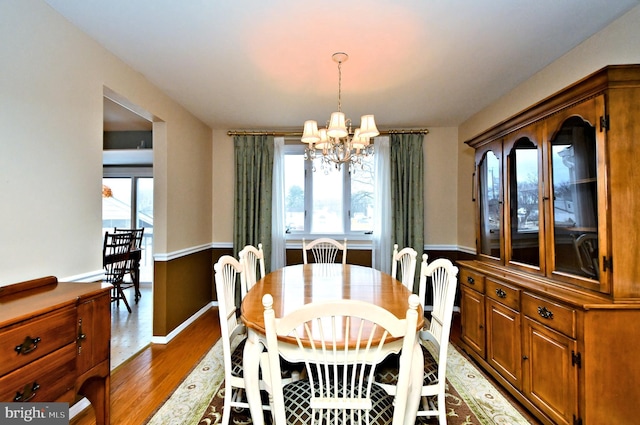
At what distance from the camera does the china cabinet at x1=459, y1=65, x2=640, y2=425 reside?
1498 mm

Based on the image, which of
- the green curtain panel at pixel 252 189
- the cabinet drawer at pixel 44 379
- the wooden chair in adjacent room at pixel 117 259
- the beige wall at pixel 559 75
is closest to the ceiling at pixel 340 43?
the beige wall at pixel 559 75

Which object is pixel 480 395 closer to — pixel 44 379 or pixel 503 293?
pixel 503 293

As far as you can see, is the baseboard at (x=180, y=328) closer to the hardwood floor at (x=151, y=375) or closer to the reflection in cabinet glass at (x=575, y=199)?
the hardwood floor at (x=151, y=375)

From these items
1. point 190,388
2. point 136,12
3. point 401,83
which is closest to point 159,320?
point 190,388

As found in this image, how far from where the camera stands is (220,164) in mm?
4121

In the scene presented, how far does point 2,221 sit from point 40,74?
33.8 inches

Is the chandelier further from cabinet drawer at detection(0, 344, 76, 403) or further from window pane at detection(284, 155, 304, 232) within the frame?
cabinet drawer at detection(0, 344, 76, 403)

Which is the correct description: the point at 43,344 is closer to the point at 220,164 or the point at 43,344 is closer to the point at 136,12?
the point at 136,12

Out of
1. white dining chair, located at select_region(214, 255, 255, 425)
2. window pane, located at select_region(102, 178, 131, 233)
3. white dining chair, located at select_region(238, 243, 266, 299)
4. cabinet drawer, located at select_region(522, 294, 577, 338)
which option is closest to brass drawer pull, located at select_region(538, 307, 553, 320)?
cabinet drawer, located at select_region(522, 294, 577, 338)

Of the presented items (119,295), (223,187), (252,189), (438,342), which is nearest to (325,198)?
(252,189)

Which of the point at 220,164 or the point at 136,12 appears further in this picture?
the point at 220,164

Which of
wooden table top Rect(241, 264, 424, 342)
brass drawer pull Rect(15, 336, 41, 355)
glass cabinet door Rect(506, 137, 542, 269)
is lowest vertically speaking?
brass drawer pull Rect(15, 336, 41, 355)

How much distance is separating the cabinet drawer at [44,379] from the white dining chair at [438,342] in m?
1.54

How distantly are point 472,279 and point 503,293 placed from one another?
412 millimetres
